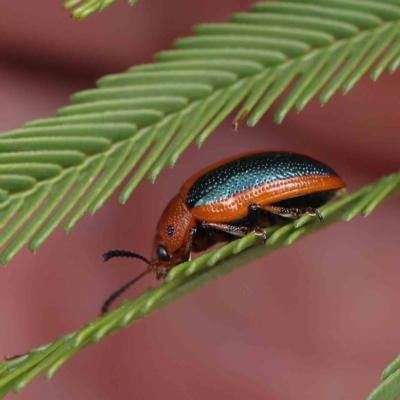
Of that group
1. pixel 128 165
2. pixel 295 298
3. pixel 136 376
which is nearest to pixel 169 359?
pixel 136 376

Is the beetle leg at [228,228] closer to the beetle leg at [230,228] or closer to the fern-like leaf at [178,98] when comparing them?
the beetle leg at [230,228]

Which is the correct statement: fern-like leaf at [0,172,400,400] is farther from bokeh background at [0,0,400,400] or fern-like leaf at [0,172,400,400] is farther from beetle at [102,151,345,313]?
bokeh background at [0,0,400,400]

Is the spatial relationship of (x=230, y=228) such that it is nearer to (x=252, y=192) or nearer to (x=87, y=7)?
(x=252, y=192)

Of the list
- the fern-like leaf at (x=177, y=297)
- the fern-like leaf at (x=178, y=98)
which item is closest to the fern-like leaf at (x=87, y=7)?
the fern-like leaf at (x=178, y=98)

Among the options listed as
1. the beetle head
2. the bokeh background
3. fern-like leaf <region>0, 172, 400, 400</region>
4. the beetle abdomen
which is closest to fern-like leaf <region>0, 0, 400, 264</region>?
fern-like leaf <region>0, 172, 400, 400</region>

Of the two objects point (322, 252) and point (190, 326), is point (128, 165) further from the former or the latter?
point (322, 252)

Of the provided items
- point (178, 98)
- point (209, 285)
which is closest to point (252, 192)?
point (178, 98)
